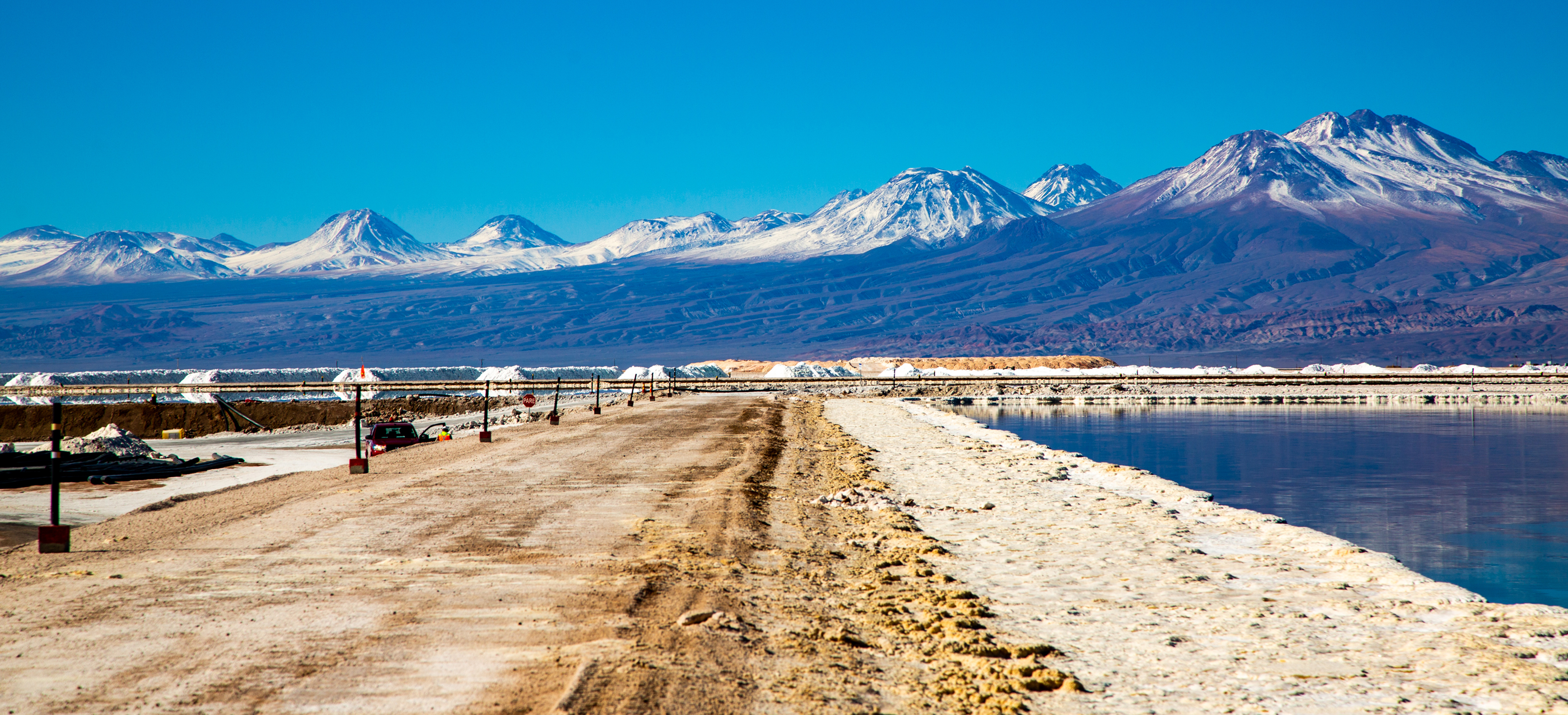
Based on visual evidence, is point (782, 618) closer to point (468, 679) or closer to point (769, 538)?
point (468, 679)

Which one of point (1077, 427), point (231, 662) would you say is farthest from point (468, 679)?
point (1077, 427)

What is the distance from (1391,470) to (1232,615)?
81.5 ft

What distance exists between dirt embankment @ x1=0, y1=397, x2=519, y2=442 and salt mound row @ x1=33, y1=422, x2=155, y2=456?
24558mm

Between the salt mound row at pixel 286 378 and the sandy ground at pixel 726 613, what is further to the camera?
the salt mound row at pixel 286 378

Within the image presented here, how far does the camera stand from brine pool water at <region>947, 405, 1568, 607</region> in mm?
18172

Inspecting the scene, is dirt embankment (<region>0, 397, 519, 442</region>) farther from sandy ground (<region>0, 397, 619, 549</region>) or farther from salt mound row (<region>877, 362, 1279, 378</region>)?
salt mound row (<region>877, 362, 1279, 378</region>)

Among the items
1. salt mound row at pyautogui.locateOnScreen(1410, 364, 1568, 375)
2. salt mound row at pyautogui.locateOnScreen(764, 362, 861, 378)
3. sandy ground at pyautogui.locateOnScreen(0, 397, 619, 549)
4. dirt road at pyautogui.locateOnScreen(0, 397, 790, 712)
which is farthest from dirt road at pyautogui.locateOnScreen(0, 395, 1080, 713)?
salt mound row at pyautogui.locateOnScreen(1410, 364, 1568, 375)

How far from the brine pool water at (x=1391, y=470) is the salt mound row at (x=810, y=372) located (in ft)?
167

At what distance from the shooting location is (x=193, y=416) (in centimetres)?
6116

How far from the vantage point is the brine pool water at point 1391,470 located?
18.2 metres

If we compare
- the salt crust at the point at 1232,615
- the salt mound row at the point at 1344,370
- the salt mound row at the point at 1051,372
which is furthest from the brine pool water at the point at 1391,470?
the salt mound row at the point at 1344,370

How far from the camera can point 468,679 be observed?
307 inches

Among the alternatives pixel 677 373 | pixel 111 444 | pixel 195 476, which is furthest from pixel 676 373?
pixel 195 476

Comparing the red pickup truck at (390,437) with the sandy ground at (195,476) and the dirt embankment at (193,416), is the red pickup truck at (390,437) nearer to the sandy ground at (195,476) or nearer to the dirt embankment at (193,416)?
the sandy ground at (195,476)
